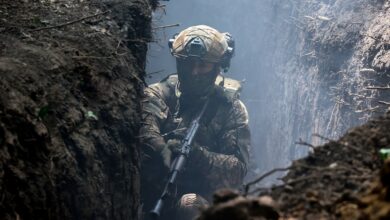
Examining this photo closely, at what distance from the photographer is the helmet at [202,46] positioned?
5.89m

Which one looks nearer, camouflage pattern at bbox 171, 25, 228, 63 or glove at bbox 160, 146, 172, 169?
glove at bbox 160, 146, 172, 169

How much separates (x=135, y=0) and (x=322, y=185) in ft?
10.4

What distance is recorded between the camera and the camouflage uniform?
5.22 metres

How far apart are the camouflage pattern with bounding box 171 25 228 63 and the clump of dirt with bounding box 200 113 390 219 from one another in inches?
175

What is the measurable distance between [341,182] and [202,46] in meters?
4.72

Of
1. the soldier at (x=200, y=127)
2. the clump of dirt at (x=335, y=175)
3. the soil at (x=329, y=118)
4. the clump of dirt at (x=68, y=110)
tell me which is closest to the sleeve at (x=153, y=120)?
the soldier at (x=200, y=127)

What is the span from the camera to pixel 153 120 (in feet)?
18.5

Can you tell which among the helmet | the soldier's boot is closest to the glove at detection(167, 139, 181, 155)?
the soldier's boot

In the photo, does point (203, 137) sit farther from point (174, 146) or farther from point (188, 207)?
point (188, 207)

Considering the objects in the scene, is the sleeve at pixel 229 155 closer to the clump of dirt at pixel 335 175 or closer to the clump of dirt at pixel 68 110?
the clump of dirt at pixel 68 110

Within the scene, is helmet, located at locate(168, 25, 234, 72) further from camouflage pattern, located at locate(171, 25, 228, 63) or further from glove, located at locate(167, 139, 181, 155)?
glove, located at locate(167, 139, 181, 155)

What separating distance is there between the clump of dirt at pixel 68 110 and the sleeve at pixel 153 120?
1289 millimetres

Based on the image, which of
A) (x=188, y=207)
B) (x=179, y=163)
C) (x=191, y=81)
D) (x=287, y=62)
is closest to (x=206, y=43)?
(x=191, y=81)

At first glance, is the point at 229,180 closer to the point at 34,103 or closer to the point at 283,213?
the point at 34,103
